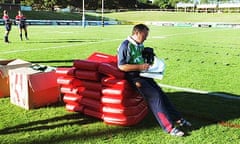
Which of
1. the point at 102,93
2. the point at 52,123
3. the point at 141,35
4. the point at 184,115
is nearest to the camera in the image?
the point at 141,35

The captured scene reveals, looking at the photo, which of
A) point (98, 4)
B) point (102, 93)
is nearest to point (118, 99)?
point (102, 93)

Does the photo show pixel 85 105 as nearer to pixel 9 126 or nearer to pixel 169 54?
pixel 9 126

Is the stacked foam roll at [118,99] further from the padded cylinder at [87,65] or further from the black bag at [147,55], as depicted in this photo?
the black bag at [147,55]

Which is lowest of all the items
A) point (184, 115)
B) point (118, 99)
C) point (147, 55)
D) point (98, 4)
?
point (184, 115)

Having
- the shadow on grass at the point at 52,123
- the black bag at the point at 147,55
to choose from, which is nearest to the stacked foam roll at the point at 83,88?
the shadow on grass at the point at 52,123

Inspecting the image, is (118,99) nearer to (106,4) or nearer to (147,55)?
(147,55)

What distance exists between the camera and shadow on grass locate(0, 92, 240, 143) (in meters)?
5.17

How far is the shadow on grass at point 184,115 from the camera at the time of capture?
517cm

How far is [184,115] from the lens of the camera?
20.0ft

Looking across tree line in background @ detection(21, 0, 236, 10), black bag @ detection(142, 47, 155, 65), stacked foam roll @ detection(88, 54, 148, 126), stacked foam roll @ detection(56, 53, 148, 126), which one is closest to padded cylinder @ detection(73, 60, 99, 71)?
stacked foam roll @ detection(56, 53, 148, 126)

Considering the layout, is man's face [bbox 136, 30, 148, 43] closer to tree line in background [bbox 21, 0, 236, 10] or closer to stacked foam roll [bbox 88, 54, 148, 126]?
stacked foam roll [bbox 88, 54, 148, 126]

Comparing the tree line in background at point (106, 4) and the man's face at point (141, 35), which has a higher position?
the tree line in background at point (106, 4)

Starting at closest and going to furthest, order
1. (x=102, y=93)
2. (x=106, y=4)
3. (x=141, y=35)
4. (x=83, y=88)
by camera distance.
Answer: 1. (x=141, y=35)
2. (x=102, y=93)
3. (x=83, y=88)
4. (x=106, y=4)

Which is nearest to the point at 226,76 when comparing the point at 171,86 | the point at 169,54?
the point at 171,86
